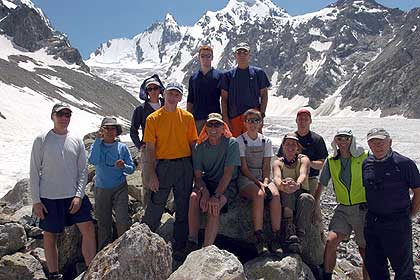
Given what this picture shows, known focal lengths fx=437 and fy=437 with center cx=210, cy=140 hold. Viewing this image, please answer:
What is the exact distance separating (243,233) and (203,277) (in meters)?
3.39

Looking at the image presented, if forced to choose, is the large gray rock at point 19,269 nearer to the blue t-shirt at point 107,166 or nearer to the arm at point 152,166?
the blue t-shirt at point 107,166

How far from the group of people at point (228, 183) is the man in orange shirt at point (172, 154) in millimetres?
19

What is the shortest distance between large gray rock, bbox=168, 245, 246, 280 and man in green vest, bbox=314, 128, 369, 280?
3.24 meters

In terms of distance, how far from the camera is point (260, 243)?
8281 mm

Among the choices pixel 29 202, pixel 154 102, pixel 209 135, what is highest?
pixel 154 102

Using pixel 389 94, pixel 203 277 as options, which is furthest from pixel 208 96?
pixel 389 94

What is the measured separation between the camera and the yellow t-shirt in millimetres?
8414

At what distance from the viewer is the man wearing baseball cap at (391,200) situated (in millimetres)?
7781

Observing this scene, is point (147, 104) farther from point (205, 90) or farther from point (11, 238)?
point (11, 238)

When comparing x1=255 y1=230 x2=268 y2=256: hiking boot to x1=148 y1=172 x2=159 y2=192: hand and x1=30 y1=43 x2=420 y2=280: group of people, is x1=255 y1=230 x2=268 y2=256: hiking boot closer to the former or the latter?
x1=30 y1=43 x2=420 y2=280: group of people

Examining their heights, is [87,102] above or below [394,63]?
below

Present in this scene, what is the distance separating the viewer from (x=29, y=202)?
13.3m

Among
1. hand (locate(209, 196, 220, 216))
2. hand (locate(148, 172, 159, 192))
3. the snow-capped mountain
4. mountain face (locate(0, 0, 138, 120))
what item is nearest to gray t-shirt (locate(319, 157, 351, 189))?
hand (locate(209, 196, 220, 216))

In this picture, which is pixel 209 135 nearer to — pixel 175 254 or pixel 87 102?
pixel 175 254
